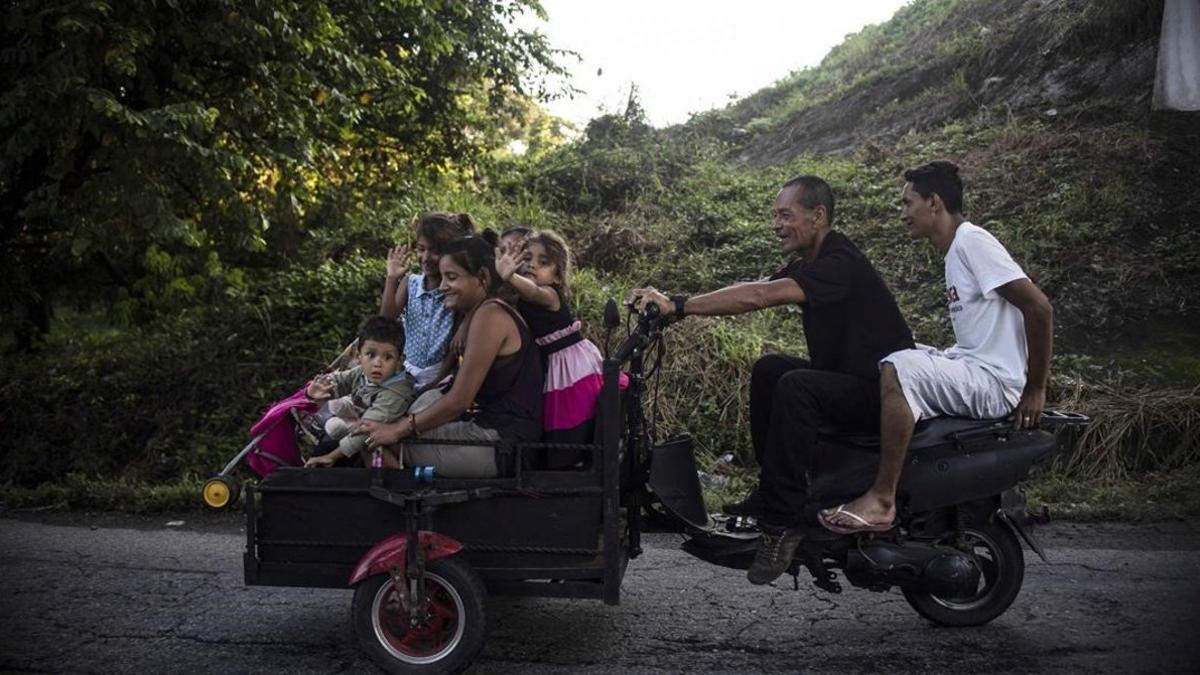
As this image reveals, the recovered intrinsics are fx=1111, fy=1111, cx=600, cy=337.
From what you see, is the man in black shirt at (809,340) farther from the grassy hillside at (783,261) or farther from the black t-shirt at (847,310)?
the grassy hillside at (783,261)

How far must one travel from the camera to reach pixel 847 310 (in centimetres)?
479

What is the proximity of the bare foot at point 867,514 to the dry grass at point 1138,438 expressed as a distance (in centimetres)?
391

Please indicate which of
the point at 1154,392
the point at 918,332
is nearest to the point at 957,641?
the point at 1154,392

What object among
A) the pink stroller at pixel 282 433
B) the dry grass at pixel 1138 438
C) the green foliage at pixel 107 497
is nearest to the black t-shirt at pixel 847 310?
the pink stroller at pixel 282 433

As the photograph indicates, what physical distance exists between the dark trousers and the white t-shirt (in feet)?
1.60

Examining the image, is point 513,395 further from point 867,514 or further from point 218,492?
point 867,514

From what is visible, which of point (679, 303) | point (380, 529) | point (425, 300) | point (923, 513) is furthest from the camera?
point (425, 300)

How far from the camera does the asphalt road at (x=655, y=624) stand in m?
4.49

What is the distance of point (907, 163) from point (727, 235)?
2516 mm

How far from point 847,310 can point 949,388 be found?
539 mm

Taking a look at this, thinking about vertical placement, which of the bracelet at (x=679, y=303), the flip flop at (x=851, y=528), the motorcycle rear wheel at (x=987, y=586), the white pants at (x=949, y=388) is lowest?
the motorcycle rear wheel at (x=987, y=586)

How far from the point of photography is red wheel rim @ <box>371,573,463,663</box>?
432 cm

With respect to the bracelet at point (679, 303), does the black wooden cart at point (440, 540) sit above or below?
below

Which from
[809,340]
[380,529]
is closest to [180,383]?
[380,529]
